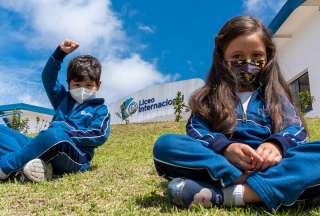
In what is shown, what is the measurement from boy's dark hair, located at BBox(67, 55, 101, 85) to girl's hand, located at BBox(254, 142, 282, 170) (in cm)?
218

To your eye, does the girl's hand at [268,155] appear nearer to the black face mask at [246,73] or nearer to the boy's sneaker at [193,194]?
the boy's sneaker at [193,194]

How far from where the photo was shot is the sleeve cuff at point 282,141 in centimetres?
236

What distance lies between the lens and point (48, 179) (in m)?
3.69

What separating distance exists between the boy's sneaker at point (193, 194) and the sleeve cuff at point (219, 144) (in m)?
0.21

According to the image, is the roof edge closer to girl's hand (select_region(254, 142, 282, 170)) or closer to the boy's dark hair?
the boy's dark hair

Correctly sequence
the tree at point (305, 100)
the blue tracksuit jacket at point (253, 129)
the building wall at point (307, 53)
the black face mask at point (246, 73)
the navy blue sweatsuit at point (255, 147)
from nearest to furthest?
the navy blue sweatsuit at point (255, 147)
the blue tracksuit jacket at point (253, 129)
the black face mask at point (246, 73)
the tree at point (305, 100)
the building wall at point (307, 53)

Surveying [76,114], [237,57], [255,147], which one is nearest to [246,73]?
[237,57]

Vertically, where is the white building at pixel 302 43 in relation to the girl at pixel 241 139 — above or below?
above

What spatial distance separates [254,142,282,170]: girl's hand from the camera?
88.7 inches

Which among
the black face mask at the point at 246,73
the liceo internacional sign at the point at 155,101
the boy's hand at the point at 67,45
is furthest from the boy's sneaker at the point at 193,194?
the liceo internacional sign at the point at 155,101

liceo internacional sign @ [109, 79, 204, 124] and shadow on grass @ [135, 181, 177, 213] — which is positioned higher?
liceo internacional sign @ [109, 79, 204, 124]

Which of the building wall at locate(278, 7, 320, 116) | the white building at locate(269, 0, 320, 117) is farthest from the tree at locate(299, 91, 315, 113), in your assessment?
the building wall at locate(278, 7, 320, 116)

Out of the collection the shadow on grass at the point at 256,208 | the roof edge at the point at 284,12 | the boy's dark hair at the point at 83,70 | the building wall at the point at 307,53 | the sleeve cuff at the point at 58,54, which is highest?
the roof edge at the point at 284,12

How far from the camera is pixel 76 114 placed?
4012 millimetres
